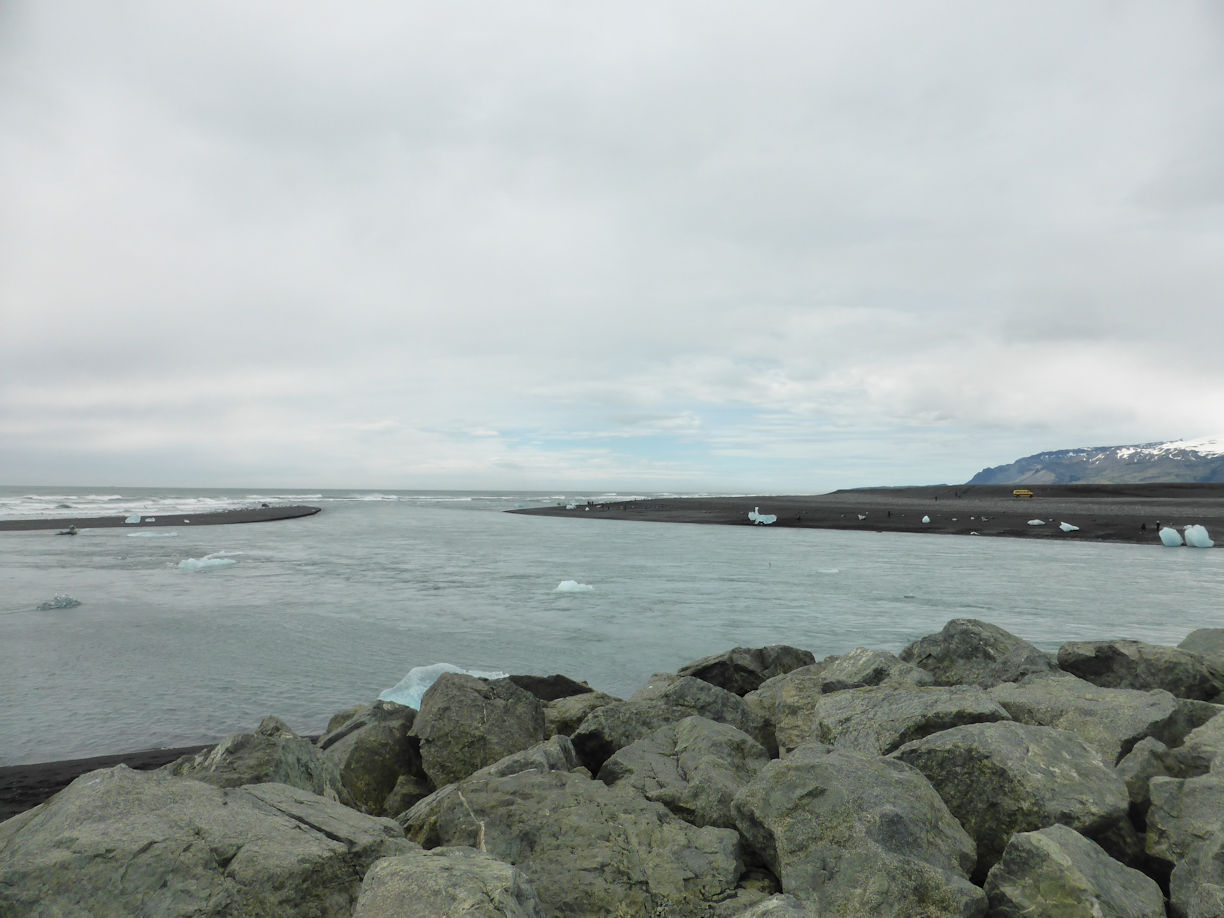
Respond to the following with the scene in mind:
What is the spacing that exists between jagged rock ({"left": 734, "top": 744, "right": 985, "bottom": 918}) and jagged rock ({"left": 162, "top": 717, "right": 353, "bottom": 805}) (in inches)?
108

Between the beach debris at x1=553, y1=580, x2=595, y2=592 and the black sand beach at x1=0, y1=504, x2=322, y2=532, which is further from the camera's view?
the black sand beach at x1=0, y1=504, x2=322, y2=532

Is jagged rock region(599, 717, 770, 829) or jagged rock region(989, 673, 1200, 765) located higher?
jagged rock region(989, 673, 1200, 765)

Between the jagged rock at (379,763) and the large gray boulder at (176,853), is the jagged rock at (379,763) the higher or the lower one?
the lower one

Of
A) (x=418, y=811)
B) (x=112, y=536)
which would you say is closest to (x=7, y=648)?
(x=418, y=811)

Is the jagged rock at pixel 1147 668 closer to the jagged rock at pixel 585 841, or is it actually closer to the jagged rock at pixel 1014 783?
the jagged rock at pixel 1014 783

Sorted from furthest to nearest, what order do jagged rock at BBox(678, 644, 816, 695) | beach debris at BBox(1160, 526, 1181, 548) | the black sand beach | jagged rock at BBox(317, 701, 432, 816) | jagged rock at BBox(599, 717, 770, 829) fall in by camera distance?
the black sand beach < beach debris at BBox(1160, 526, 1181, 548) < jagged rock at BBox(678, 644, 816, 695) < jagged rock at BBox(317, 701, 432, 816) < jagged rock at BBox(599, 717, 770, 829)

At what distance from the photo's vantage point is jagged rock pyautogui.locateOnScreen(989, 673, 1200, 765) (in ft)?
15.9

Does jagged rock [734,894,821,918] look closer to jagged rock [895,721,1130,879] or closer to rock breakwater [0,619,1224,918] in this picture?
rock breakwater [0,619,1224,918]

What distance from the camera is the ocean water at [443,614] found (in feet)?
28.4

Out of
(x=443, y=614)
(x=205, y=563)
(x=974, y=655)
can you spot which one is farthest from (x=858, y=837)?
(x=205, y=563)

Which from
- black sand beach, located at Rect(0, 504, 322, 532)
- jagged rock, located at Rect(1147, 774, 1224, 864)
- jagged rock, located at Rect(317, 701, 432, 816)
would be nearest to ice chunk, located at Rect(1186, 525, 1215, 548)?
jagged rock, located at Rect(1147, 774, 1224, 864)

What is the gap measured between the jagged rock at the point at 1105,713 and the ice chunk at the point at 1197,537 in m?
28.8

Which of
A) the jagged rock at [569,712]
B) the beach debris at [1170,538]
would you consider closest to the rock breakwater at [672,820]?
the jagged rock at [569,712]

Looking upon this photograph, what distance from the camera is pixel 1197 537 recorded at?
26.9 metres
